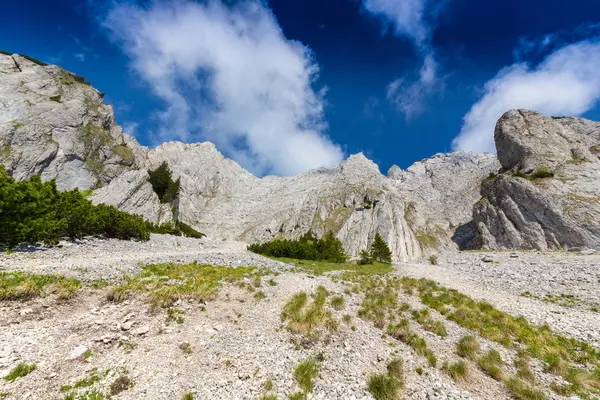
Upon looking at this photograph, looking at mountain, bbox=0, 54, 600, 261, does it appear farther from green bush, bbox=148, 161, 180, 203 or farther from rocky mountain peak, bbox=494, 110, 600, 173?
green bush, bbox=148, 161, 180, 203

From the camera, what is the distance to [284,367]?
9.76 metres

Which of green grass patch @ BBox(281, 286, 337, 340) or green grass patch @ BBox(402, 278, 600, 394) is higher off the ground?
green grass patch @ BBox(402, 278, 600, 394)

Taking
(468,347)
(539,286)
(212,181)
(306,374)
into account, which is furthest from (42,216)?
(212,181)

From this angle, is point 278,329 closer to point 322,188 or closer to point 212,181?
point 322,188

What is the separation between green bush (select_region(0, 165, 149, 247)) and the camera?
63.6 feet

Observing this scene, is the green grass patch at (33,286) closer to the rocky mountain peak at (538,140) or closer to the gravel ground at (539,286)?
the gravel ground at (539,286)

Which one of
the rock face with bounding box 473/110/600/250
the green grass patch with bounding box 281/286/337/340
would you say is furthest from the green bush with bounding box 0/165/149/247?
the rock face with bounding box 473/110/600/250

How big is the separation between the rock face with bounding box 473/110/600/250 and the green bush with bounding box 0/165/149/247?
9599 cm

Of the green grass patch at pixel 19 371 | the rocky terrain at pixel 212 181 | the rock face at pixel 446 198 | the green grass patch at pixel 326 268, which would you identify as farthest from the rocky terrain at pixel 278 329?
the rock face at pixel 446 198

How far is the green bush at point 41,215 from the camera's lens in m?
19.4

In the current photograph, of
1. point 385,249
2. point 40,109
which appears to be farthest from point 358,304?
point 40,109

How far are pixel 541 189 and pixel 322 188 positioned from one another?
10096cm

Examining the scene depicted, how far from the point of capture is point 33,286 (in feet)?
38.7

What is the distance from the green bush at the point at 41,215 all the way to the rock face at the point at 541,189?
96.0 metres
